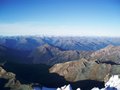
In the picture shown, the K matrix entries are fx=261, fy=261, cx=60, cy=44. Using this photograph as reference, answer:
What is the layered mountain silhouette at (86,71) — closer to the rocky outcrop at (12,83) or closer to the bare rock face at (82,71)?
the bare rock face at (82,71)

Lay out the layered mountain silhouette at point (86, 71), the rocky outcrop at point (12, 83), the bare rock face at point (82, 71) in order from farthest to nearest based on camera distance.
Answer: the bare rock face at point (82, 71) < the layered mountain silhouette at point (86, 71) < the rocky outcrop at point (12, 83)

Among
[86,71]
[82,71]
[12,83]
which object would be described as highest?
[12,83]

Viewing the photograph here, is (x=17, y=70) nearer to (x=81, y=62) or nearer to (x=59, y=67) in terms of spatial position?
(x=59, y=67)

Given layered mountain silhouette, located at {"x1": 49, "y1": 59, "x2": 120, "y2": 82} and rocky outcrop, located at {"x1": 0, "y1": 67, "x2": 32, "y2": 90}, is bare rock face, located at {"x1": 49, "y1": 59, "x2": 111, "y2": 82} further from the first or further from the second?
rocky outcrop, located at {"x1": 0, "y1": 67, "x2": 32, "y2": 90}

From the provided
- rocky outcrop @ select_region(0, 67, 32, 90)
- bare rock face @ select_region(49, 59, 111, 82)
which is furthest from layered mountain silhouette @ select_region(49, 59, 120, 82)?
rocky outcrop @ select_region(0, 67, 32, 90)

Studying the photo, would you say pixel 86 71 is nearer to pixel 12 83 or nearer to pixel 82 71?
pixel 82 71

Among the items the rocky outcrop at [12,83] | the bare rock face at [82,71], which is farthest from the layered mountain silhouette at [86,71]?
the rocky outcrop at [12,83]

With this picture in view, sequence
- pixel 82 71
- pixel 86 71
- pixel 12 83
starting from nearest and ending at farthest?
pixel 12 83 → pixel 86 71 → pixel 82 71

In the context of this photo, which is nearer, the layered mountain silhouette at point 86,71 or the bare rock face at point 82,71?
the layered mountain silhouette at point 86,71

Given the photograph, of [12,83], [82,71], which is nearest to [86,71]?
[82,71]
